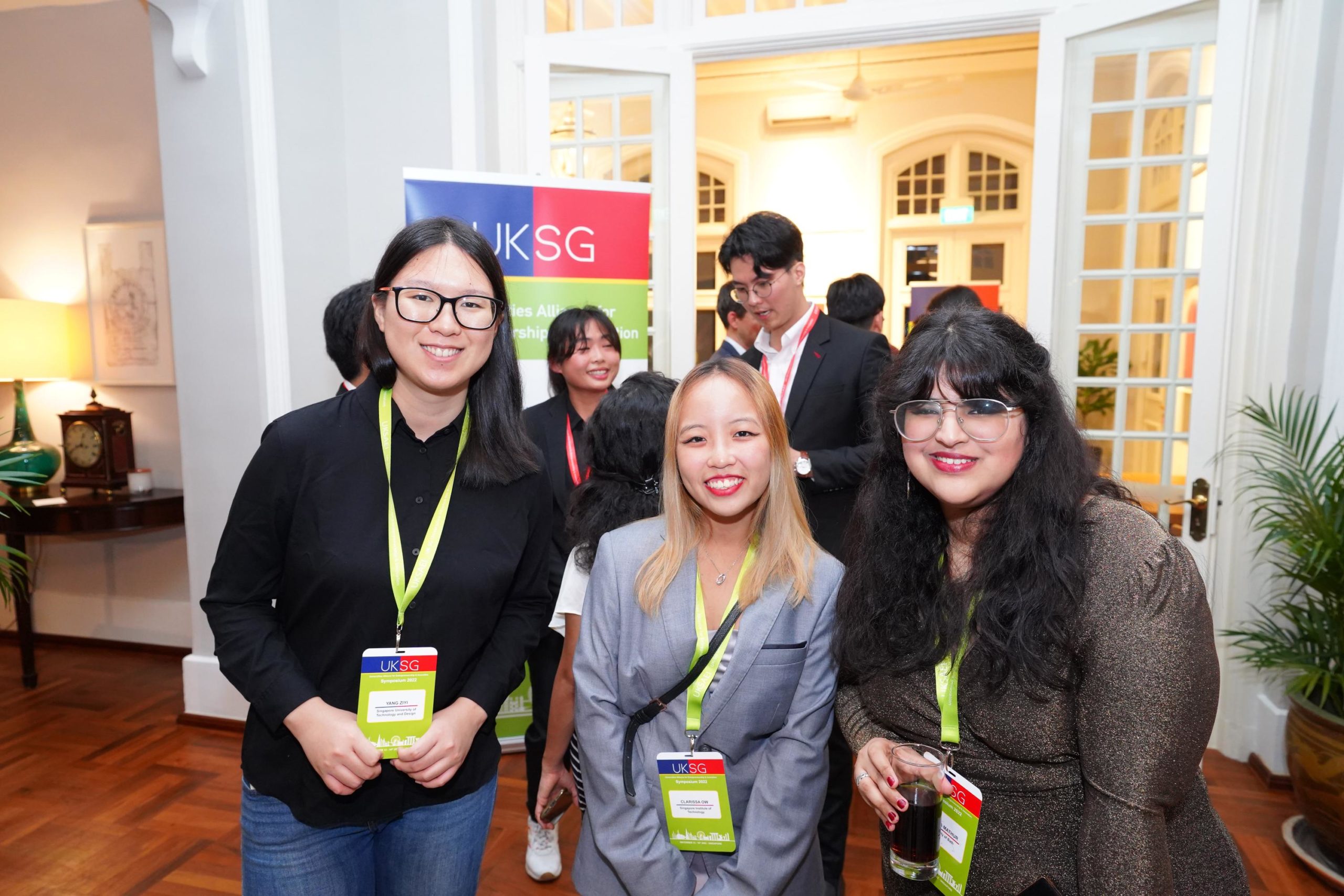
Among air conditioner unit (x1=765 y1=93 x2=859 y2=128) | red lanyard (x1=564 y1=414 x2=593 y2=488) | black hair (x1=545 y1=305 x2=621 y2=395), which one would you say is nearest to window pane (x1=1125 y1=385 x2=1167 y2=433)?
black hair (x1=545 y1=305 x2=621 y2=395)

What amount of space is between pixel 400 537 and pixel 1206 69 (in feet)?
11.0

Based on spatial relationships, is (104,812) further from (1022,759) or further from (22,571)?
(1022,759)

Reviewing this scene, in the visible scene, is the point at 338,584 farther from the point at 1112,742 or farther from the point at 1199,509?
the point at 1199,509

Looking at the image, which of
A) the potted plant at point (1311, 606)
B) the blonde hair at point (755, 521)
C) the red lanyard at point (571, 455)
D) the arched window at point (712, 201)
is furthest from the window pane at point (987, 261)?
the blonde hair at point (755, 521)

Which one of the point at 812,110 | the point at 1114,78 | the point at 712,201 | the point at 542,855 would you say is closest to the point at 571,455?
the point at 542,855

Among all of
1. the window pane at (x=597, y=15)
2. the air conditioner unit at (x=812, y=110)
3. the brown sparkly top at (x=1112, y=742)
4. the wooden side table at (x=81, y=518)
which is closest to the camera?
the brown sparkly top at (x=1112, y=742)

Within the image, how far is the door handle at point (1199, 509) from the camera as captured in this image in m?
3.20

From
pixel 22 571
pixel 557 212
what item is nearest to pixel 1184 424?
pixel 557 212

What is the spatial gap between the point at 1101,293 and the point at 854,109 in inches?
209

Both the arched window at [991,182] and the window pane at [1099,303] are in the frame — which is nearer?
the window pane at [1099,303]

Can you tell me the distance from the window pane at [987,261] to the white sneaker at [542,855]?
22.6 ft

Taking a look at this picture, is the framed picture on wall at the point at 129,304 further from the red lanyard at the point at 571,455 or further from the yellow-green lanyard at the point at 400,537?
the yellow-green lanyard at the point at 400,537

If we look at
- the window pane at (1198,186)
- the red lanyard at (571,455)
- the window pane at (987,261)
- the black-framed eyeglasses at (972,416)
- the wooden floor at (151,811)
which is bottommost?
the wooden floor at (151,811)

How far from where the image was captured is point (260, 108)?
346cm
